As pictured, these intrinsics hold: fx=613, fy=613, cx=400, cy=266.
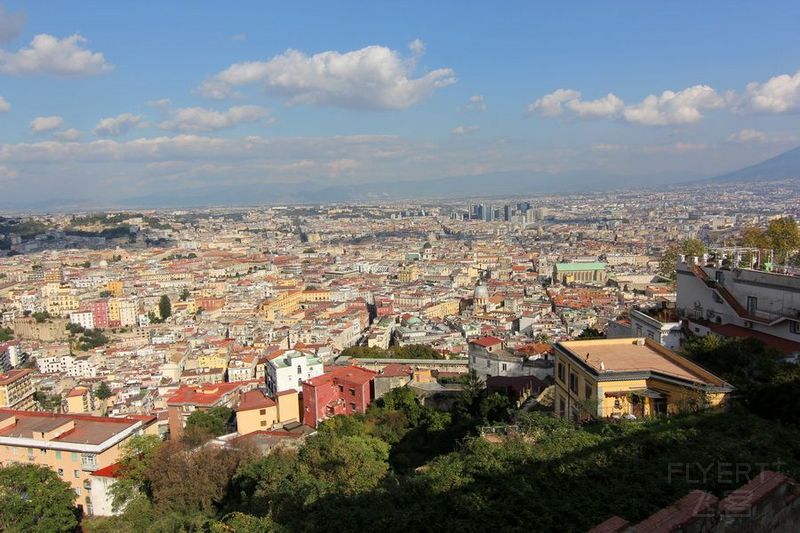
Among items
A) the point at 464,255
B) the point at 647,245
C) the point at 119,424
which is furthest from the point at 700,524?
the point at 647,245

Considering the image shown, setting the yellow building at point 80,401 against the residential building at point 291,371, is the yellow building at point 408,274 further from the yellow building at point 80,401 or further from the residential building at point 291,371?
the residential building at point 291,371

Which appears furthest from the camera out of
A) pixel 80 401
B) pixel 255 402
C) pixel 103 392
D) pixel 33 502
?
pixel 103 392

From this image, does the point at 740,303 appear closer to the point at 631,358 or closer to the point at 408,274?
the point at 631,358

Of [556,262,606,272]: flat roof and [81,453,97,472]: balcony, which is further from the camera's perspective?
[556,262,606,272]: flat roof

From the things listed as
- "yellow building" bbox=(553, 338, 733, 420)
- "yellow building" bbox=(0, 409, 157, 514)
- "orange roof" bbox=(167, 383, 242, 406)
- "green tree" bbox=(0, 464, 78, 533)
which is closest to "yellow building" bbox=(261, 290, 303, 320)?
"orange roof" bbox=(167, 383, 242, 406)


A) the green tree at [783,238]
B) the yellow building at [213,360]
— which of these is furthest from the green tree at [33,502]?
the yellow building at [213,360]

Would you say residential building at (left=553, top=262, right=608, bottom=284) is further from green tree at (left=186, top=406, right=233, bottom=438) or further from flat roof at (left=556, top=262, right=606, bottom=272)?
green tree at (left=186, top=406, right=233, bottom=438)

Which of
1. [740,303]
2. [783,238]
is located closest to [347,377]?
[740,303]
